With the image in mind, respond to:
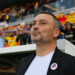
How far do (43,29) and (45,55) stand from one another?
243 millimetres

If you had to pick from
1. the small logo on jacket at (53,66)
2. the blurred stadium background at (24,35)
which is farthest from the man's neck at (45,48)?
the blurred stadium background at (24,35)

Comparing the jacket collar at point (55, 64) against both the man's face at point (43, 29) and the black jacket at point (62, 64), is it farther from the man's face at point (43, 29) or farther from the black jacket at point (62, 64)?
the man's face at point (43, 29)

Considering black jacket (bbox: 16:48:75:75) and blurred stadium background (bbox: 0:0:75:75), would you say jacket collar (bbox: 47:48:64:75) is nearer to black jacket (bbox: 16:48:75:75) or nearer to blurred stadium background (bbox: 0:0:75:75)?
black jacket (bbox: 16:48:75:75)

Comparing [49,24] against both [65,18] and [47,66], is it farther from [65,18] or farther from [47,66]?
[65,18]

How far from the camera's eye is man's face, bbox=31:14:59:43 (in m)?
1.74

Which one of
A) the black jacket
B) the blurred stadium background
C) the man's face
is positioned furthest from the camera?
the blurred stadium background

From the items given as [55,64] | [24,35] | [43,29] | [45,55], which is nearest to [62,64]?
[55,64]

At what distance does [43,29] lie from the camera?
1748 millimetres

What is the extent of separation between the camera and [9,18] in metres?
10.4

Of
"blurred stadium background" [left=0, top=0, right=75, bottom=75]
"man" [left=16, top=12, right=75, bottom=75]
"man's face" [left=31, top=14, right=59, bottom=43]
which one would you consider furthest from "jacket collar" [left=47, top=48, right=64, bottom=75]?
"blurred stadium background" [left=0, top=0, right=75, bottom=75]

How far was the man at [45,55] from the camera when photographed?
62.5 inches

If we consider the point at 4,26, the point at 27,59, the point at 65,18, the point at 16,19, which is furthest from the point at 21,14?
the point at 27,59

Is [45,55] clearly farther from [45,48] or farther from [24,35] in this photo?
[24,35]

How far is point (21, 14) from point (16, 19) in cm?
54
